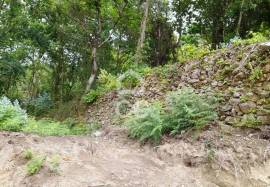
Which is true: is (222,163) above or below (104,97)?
below

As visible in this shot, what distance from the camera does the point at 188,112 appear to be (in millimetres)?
6129

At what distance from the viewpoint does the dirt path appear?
475 cm

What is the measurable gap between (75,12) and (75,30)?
123cm

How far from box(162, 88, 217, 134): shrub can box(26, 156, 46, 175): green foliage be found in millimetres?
2285

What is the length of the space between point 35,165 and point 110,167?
3.41 ft

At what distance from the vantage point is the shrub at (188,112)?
6.16 meters

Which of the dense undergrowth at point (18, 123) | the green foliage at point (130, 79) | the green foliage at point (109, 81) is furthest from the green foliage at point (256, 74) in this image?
the green foliage at point (109, 81)

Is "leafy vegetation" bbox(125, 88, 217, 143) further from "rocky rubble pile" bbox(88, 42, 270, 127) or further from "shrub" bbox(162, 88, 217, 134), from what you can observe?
"rocky rubble pile" bbox(88, 42, 270, 127)

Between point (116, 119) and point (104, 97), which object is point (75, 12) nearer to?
point (104, 97)

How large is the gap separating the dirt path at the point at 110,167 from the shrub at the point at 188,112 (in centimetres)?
47

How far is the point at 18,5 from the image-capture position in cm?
1509

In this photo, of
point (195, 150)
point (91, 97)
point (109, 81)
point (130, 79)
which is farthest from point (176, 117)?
point (91, 97)

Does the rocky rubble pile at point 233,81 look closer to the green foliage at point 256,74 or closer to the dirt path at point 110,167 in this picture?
the green foliage at point 256,74

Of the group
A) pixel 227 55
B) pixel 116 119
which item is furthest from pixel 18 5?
pixel 227 55
